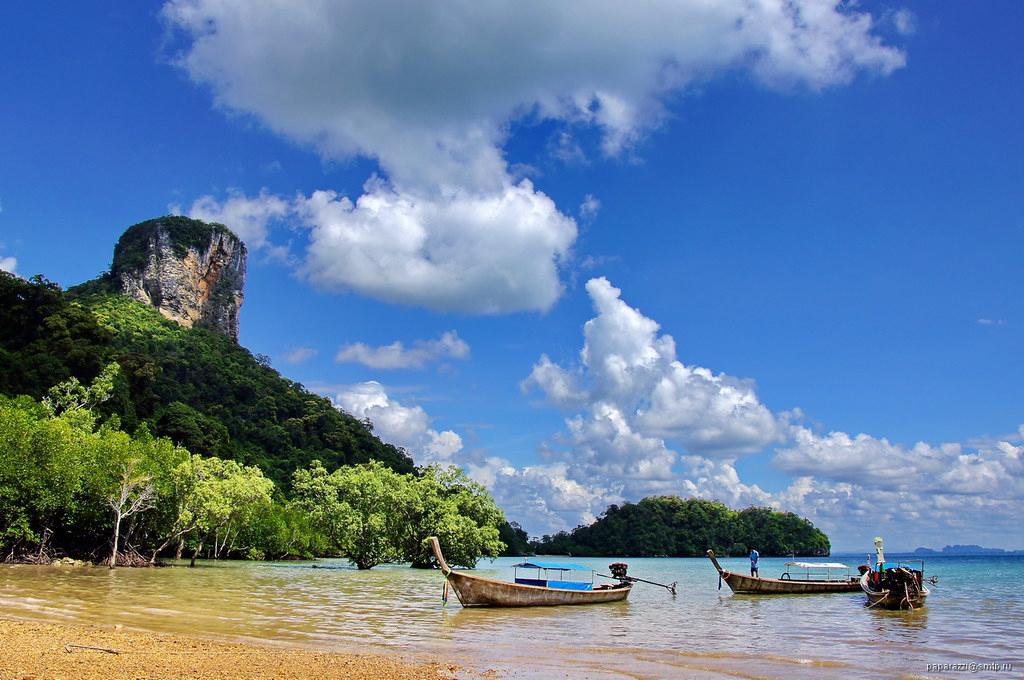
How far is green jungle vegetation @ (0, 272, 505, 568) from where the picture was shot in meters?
40.7

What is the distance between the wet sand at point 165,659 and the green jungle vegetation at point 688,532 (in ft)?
502

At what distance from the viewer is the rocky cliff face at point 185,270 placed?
150750mm

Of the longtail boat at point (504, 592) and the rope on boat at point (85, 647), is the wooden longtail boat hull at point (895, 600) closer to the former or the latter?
the longtail boat at point (504, 592)

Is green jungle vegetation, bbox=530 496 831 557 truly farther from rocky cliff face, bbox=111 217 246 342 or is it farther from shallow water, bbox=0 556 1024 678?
shallow water, bbox=0 556 1024 678

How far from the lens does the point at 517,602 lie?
2880 cm

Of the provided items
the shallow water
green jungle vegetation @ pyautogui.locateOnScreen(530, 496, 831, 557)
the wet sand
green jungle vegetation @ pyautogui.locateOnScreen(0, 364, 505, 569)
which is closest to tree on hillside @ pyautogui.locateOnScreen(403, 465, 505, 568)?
green jungle vegetation @ pyautogui.locateOnScreen(0, 364, 505, 569)

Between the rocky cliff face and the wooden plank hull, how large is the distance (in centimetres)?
13761

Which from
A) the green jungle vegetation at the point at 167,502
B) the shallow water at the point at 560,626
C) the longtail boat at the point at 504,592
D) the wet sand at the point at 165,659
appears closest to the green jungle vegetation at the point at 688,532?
the green jungle vegetation at the point at 167,502

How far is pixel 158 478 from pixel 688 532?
135335 mm

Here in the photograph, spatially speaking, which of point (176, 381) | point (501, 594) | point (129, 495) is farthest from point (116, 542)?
point (176, 381)

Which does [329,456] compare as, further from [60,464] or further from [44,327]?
[60,464]

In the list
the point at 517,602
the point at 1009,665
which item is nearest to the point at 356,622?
the point at 517,602

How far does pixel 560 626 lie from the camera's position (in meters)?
23.7

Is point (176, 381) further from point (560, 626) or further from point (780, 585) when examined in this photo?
point (560, 626)
